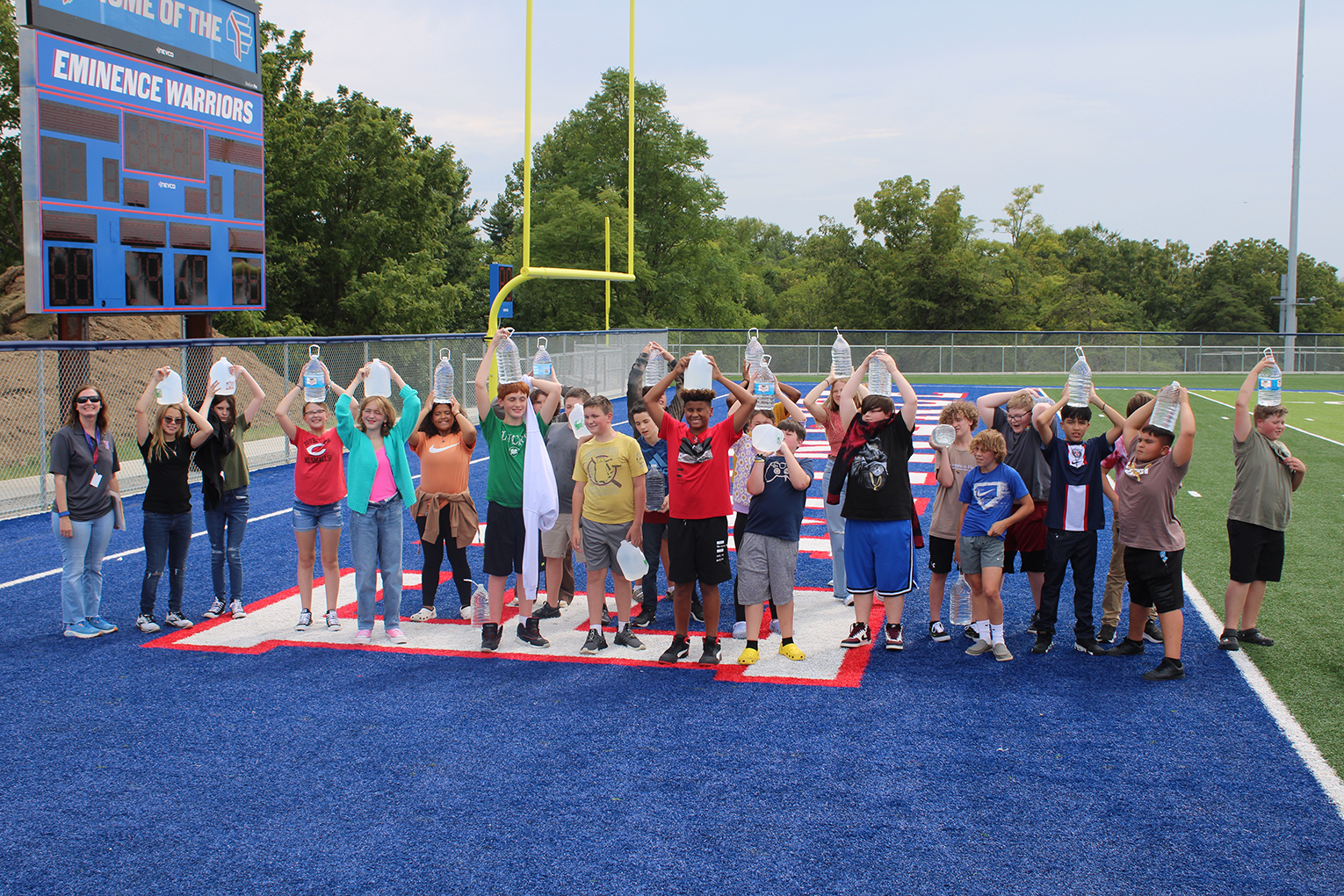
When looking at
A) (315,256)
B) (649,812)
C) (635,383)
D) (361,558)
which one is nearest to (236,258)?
(635,383)

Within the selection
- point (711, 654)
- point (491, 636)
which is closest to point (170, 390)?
point (491, 636)

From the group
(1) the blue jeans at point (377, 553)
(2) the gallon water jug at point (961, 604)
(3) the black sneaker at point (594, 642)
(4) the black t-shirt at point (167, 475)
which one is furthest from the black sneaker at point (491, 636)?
→ (2) the gallon water jug at point (961, 604)

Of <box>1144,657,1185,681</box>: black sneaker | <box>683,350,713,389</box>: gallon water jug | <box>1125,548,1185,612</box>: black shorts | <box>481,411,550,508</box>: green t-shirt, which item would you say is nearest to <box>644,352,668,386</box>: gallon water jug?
<box>683,350,713,389</box>: gallon water jug

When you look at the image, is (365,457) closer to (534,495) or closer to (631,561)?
(534,495)

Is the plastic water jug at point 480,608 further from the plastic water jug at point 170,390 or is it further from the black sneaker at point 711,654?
the plastic water jug at point 170,390

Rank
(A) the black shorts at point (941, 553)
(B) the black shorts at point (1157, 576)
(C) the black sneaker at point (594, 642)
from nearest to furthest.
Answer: (B) the black shorts at point (1157, 576), (C) the black sneaker at point (594, 642), (A) the black shorts at point (941, 553)

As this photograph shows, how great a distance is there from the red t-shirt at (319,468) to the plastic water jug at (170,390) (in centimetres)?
90

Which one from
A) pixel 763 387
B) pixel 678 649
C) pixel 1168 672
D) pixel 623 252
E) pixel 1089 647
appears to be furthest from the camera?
pixel 623 252

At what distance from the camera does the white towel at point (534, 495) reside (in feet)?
22.7

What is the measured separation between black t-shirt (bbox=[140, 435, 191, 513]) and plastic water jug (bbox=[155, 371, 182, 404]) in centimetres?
30

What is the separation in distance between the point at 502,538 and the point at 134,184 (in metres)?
10.7

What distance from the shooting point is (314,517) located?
724 centimetres

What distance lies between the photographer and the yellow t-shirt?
6.79 metres

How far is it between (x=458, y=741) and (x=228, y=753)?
3.88 feet
